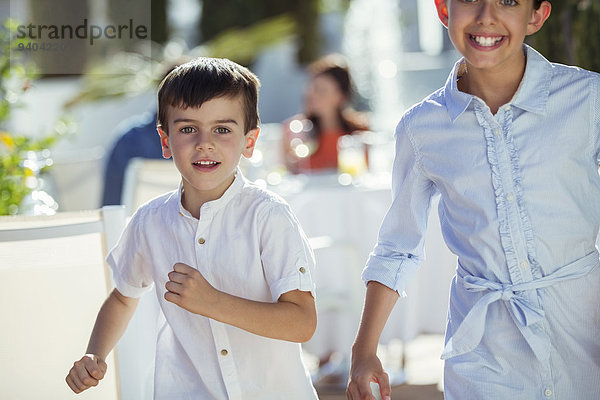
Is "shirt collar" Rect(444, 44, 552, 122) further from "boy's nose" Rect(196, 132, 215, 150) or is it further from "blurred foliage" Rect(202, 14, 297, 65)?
"blurred foliage" Rect(202, 14, 297, 65)

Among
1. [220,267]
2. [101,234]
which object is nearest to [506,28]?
[220,267]

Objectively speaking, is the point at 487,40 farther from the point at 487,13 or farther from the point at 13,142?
the point at 13,142

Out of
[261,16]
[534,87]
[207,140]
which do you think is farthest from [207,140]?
[261,16]

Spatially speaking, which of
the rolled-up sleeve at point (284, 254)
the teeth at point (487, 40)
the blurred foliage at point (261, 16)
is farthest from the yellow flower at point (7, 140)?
the blurred foliage at point (261, 16)

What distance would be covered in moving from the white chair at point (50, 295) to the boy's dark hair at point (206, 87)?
1.19 ft

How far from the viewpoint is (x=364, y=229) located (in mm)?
3762

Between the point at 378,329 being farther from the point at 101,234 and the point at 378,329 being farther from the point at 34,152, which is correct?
the point at 34,152

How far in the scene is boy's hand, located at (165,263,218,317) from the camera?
4.97ft

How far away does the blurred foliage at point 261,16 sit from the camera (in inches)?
506

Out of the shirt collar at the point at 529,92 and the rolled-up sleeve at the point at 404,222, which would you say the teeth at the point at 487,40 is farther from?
the rolled-up sleeve at the point at 404,222

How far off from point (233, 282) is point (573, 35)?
5.95ft

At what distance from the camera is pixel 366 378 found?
1562 mm

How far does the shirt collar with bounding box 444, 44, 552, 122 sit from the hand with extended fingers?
0.52 m

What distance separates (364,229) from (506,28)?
2.21m
